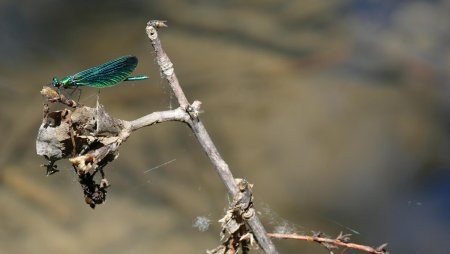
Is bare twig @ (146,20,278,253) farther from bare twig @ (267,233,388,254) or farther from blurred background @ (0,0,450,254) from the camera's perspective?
blurred background @ (0,0,450,254)

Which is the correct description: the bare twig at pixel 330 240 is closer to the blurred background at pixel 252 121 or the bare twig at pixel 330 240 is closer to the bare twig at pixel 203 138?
the bare twig at pixel 203 138

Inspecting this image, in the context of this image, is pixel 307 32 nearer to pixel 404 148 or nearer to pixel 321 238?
pixel 404 148

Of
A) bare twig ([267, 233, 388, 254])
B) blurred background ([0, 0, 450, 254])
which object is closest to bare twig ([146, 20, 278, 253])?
bare twig ([267, 233, 388, 254])

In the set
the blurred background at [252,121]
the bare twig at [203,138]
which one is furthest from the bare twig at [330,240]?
the blurred background at [252,121]

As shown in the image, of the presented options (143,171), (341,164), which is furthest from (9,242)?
(341,164)

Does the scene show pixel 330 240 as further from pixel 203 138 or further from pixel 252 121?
pixel 252 121

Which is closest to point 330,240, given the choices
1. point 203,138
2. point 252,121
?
point 203,138
